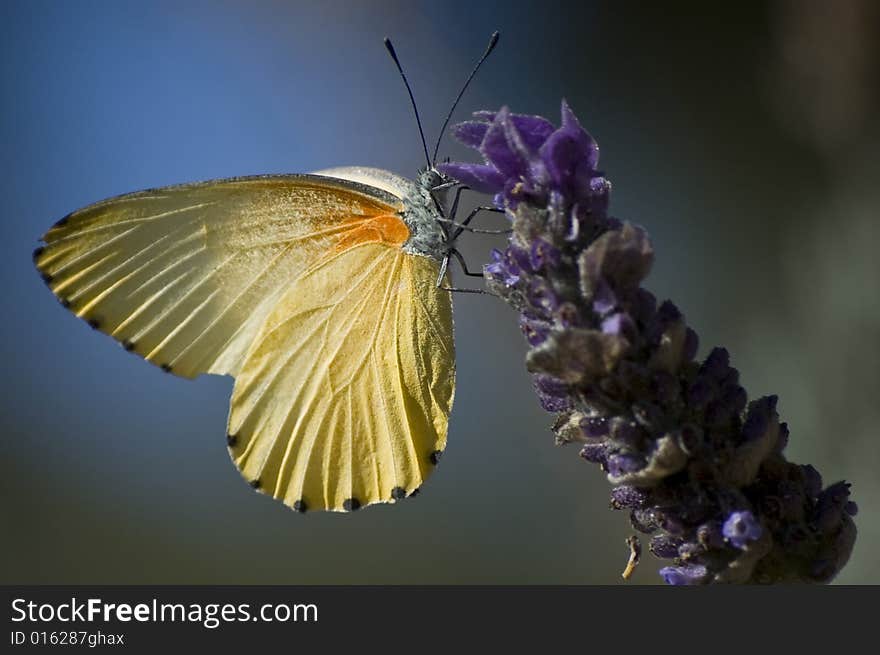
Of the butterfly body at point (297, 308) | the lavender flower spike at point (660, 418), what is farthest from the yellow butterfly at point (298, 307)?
the lavender flower spike at point (660, 418)

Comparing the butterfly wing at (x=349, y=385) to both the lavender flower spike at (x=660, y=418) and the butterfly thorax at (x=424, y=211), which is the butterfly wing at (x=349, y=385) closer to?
the butterfly thorax at (x=424, y=211)

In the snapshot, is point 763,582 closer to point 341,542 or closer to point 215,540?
point 341,542

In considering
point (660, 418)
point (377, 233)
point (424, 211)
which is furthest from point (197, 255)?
point (660, 418)

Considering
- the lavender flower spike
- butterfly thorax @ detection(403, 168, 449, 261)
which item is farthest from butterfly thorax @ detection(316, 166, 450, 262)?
the lavender flower spike

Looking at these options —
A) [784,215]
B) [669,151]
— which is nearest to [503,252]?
[784,215]

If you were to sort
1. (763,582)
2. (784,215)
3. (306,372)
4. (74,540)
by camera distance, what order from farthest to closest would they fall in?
(74,540), (784,215), (306,372), (763,582)

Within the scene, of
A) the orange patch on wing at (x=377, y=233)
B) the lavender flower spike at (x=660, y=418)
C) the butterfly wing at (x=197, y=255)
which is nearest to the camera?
the lavender flower spike at (x=660, y=418)

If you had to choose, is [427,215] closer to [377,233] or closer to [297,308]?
[377,233]
